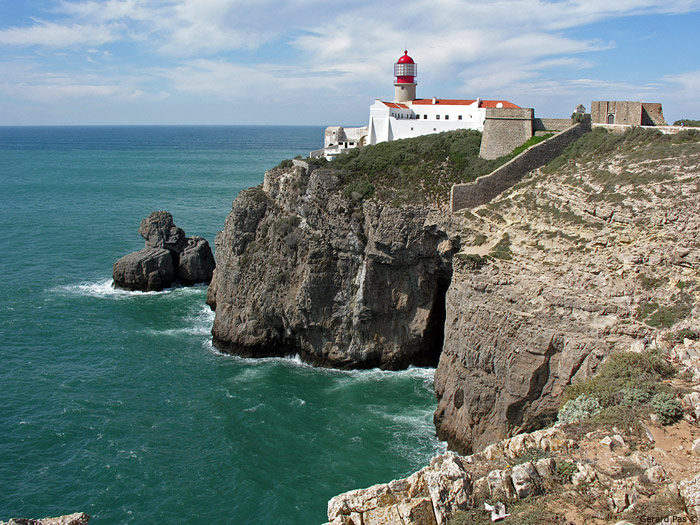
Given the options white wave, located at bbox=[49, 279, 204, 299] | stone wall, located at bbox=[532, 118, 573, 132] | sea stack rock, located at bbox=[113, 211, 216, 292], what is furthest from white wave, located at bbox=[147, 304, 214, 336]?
stone wall, located at bbox=[532, 118, 573, 132]

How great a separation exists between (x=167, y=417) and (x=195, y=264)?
2446cm

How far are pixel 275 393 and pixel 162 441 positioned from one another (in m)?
7.39

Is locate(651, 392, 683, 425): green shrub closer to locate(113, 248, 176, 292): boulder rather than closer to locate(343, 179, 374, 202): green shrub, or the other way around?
locate(343, 179, 374, 202): green shrub

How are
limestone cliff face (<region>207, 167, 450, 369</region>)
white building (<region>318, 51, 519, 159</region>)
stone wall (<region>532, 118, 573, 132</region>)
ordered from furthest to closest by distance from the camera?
white building (<region>318, 51, 519, 159</region>) < stone wall (<region>532, 118, 573, 132</region>) < limestone cliff face (<region>207, 167, 450, 369</region>)

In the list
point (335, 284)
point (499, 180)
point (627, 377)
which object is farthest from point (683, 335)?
point (335, 284)

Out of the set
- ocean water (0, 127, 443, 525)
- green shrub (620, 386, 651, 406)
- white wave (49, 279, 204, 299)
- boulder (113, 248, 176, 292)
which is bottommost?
ocean water (0, 127, 443, 525)

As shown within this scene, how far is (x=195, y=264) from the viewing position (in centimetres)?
5406

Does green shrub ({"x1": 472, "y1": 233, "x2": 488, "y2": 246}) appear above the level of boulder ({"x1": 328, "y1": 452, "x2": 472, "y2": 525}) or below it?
above

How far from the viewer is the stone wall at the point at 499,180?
3462 centimetres

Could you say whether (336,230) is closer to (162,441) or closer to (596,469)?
(162,441)

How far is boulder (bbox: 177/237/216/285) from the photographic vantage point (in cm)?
5397

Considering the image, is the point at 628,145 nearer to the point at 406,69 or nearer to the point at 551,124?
A: the point at 551,124

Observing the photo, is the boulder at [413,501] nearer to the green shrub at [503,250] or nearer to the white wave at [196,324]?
the green shrub at [503,250]

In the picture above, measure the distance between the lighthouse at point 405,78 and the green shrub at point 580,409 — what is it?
1538 inches
